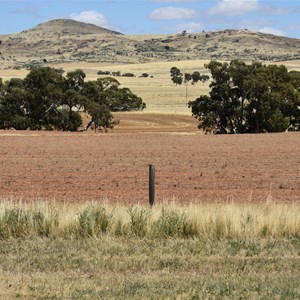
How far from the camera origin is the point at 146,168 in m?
27.0

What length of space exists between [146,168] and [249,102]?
99.1 feet

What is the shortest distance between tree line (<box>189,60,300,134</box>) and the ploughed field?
27.5 feet

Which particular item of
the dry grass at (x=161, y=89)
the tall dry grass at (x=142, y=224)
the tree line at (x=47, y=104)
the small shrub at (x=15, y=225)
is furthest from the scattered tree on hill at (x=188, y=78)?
the small shrub at (x=15, y=225)

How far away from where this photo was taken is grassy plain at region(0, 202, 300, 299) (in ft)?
27.1

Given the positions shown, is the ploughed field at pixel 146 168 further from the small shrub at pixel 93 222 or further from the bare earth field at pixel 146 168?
the small shrub at pixel 93 222

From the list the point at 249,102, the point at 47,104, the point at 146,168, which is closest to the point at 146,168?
the point at 146,168

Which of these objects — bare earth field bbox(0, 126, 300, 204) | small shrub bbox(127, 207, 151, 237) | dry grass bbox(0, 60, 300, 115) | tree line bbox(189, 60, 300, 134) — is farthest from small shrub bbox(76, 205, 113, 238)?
dry grass bbox(0, 60, 300, 115)

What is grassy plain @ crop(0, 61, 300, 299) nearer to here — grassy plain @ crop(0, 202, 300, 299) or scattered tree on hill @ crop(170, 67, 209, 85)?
grassy plain @ crop(0, 202, 300, 299)

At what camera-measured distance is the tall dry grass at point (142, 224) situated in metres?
11.7

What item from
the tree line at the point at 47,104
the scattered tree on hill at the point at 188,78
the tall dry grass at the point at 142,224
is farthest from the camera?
the scattered tree on hill at the point at 188,78

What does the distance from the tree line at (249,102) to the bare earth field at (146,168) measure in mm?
9581

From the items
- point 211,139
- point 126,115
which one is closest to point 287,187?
point 211,139

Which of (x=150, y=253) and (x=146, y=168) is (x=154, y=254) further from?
(x=146, y=168)

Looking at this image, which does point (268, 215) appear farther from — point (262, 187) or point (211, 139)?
point (211, 139)
